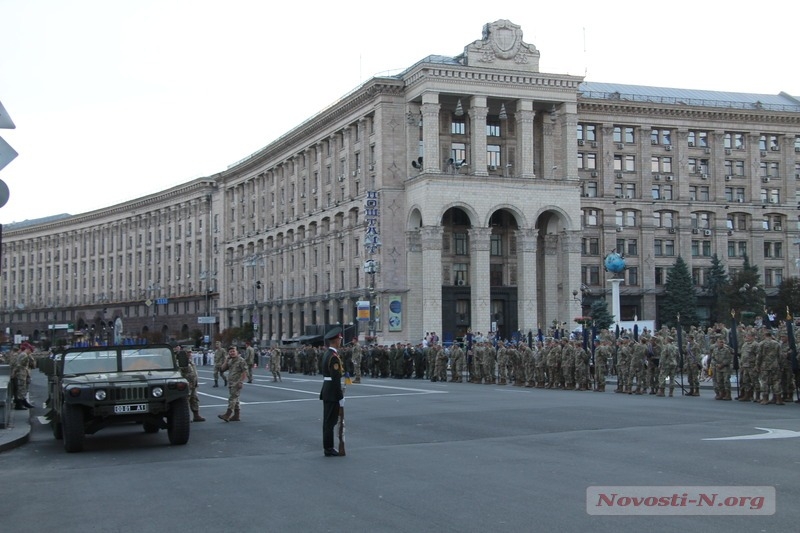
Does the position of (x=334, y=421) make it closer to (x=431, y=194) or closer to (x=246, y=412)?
(x=246, y=412)

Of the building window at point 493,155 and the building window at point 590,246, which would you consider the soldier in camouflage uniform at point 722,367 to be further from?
the building window at point 590,246

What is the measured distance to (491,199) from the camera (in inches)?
2648

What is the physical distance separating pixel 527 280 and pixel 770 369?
45383mm

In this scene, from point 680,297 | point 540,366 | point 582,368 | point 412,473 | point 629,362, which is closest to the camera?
point 412,473

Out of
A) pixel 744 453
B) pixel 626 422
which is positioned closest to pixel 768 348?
pixel 626 422

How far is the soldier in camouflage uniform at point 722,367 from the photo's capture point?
24172 mm

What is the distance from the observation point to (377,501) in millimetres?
9852

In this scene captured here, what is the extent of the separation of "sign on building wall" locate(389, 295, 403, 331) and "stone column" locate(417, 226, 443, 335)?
7.21 ft

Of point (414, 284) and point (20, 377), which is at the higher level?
point (414, 284)

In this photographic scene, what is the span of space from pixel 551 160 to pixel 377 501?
6336 centimetres

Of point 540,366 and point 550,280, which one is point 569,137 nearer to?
point 550,280

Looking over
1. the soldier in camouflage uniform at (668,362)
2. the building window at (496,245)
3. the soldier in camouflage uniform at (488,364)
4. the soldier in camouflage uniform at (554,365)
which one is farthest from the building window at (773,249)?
the soldier in camouflage uniform at (668,362)

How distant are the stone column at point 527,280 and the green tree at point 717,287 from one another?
1654cm

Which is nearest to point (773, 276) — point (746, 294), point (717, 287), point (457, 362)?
point (717, 287)
